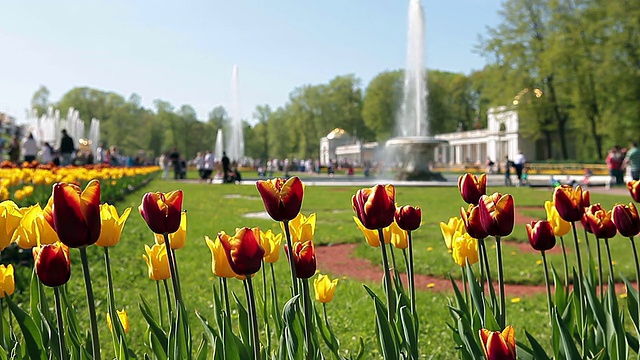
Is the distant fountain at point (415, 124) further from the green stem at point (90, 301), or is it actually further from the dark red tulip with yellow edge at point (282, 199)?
the green stem at point (90, 301)

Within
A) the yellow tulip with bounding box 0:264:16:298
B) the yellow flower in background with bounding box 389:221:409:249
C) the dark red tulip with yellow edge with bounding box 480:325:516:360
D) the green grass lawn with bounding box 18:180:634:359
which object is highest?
the yellow flower in background with bounding box 389:221:409:249

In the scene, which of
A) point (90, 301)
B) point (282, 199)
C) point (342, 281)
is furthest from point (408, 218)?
point (342, 281)

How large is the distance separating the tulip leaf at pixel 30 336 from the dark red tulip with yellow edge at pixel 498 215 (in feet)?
4.00

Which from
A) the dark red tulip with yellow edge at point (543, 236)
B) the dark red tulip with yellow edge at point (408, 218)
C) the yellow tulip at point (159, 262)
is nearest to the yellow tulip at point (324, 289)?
the dark red tulip with yellow edge at point (408, 218)

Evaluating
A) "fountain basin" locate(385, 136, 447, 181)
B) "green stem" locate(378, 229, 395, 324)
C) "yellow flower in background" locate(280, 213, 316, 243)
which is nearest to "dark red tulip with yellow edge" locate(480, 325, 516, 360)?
"green stem" locate(378, 229, 395, 324)

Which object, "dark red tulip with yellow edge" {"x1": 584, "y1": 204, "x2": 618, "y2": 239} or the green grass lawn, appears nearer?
"dark red tulip with yellow edge" {"x1": 584, "y1": 204, "x2": 618, "y2": 239}

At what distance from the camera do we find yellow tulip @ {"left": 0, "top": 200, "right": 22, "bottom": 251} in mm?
1626

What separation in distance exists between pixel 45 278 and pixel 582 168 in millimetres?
45331

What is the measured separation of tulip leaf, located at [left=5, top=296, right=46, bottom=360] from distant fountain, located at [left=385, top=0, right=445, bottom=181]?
24.7 m

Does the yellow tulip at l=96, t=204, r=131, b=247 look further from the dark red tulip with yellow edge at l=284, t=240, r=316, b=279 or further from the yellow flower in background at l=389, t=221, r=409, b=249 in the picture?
the yellow flower in background at l=389, t=221, r=409, b=249

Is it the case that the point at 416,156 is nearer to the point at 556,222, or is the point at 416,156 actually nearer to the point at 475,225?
the point at 556,222

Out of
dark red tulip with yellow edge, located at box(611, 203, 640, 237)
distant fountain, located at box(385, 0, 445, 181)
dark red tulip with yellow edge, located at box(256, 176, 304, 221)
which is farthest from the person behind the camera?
distant fountain, located at box(385, 0, 445, 181)

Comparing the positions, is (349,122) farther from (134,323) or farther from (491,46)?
(134,323)

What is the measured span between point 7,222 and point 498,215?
4.43ft
